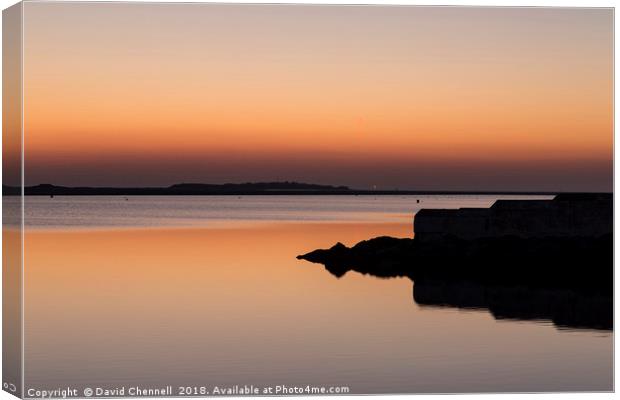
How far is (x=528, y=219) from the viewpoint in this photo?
19.2 meters

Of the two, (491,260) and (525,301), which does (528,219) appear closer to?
(491,260)

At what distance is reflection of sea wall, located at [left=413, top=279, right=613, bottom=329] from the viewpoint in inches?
562

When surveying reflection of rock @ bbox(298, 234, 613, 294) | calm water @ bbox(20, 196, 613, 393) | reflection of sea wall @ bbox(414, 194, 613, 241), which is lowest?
calm water @ bbox(20, 196, 613, 393)

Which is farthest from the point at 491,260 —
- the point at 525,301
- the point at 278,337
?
the point at 278,337

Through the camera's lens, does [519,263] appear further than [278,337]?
Yes

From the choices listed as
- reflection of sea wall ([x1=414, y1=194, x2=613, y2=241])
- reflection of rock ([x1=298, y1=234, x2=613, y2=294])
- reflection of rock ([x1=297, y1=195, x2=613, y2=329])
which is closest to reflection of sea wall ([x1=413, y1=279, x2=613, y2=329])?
reflection of rock ([x1=297, y1=195, x2=613, y2=329])

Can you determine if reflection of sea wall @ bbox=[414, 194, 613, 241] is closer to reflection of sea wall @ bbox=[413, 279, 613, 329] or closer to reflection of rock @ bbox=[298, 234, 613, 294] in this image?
reflection of rock @ bbox=[298, 234, 613, 294]

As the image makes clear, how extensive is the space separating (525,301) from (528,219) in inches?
107

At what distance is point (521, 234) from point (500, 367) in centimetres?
588

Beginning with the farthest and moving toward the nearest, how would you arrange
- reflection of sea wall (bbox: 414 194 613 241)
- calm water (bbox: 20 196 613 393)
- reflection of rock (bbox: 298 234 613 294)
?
reflection of sea wall (bbox: 414 194 613 241), reflection of rock (bbox: 298 234 613 294), calm water (bbox: 20 196 613 393)

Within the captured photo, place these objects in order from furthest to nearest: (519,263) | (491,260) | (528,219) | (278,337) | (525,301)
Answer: (519,263) < (528,219) < (491,260) < (525,301) < (278,337)

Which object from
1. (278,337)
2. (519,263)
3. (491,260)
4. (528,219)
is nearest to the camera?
(278,337)

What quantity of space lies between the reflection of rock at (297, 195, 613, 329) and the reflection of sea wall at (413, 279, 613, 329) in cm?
2

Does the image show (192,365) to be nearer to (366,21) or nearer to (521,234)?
(366,21)
